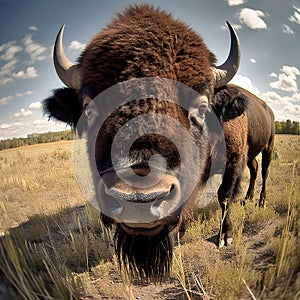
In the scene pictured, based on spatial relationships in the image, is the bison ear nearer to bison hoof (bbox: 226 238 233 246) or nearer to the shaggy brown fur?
the shaggy brown fur

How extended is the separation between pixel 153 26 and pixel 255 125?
3690mm

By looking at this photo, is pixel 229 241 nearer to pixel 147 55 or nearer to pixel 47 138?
pixel 147 55

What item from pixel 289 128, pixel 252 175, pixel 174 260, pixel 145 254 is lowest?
pixel 289 128

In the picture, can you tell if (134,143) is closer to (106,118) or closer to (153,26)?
(106,118)

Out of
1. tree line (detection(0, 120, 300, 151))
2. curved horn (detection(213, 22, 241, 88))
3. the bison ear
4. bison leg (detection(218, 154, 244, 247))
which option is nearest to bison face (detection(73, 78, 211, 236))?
curved horn (detection(213, 22, 241, 88))

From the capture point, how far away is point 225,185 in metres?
4.75

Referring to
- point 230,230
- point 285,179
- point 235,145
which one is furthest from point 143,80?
point 285,179

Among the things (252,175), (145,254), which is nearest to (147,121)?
(145,254)

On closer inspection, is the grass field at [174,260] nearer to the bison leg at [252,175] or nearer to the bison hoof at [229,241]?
the bison hoof at [229,241]

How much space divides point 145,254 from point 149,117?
1.81 m

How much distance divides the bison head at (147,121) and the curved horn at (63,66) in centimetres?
1

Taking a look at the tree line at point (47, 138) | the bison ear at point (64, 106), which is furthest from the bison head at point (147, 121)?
the tree line at point (47, 138)

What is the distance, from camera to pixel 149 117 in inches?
97.1

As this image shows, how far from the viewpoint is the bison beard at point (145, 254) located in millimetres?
3402
